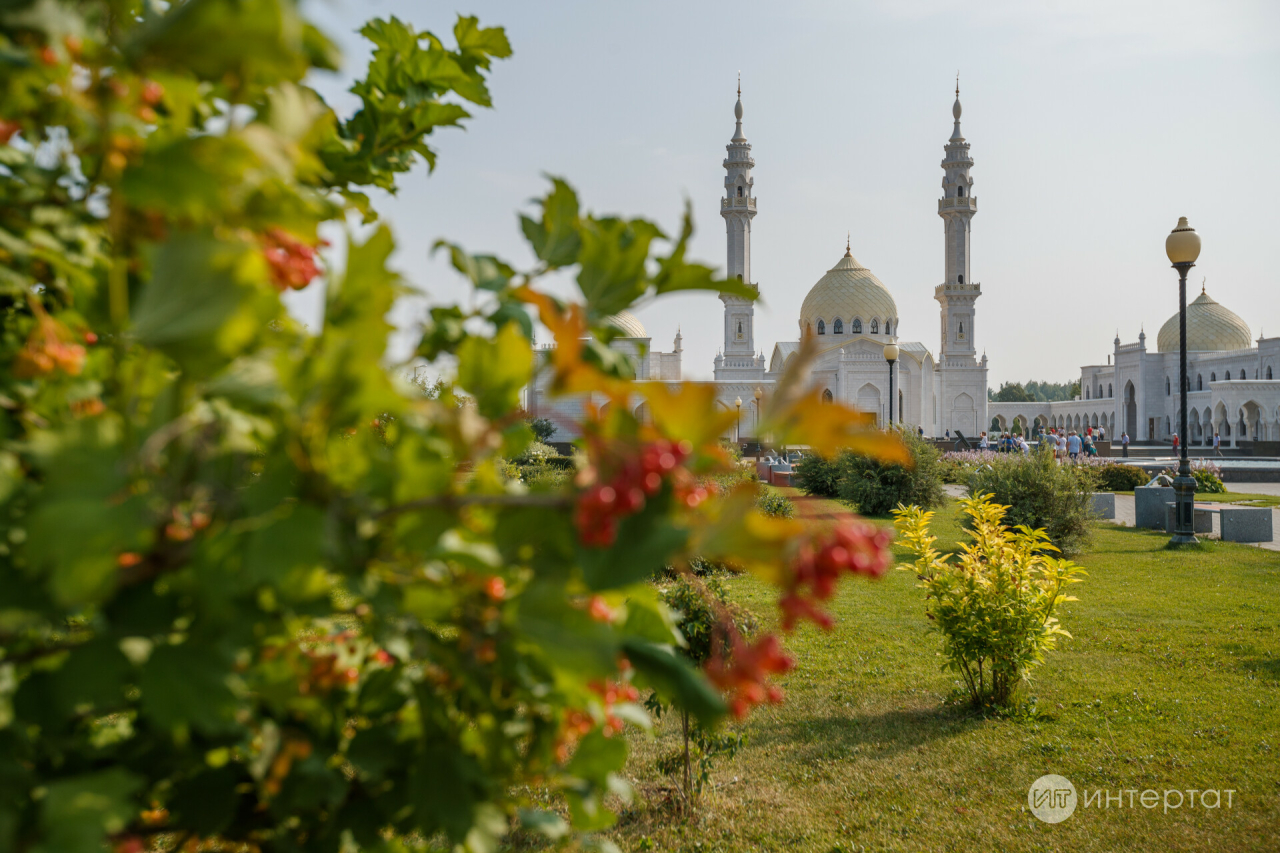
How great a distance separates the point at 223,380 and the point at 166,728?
248mm

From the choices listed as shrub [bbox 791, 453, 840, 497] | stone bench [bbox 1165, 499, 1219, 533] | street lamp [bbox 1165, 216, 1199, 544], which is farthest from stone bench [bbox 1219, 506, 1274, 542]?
shrub [bbox 791, 453, 840, 497]

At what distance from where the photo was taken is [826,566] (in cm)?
56

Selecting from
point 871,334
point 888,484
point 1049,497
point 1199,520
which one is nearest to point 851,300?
point 871,334

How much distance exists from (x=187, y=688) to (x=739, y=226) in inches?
1777

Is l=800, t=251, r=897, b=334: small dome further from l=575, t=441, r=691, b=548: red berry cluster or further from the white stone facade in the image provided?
l=575, t=441, r=691, b=548: red berry cluster

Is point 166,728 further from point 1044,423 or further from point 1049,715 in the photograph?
point 1044,423

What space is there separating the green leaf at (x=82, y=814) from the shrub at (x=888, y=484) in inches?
571

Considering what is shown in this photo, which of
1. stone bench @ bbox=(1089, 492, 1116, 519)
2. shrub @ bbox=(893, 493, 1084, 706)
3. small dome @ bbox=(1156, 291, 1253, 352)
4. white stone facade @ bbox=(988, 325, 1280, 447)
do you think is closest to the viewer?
shrub @ bbox=(893, 493, 1084, 706)

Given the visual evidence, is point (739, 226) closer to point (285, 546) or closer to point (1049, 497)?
point (1049, 497)

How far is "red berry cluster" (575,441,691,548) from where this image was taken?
1.67 feet

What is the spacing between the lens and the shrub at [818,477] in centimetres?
1673

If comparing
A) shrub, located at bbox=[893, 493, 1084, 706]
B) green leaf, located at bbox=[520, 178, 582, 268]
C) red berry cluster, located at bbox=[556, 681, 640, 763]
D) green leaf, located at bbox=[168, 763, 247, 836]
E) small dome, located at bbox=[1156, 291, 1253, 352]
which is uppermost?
small dome, located at bbox=[1156, 291, 1253, 352]

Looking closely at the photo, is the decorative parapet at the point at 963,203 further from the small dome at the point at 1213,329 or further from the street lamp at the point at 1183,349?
the street lamp at the point at 1183,349

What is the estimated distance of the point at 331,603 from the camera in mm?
627
